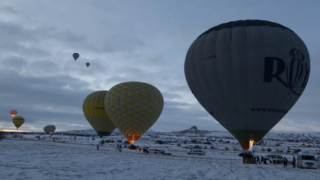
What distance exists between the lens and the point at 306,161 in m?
23.3

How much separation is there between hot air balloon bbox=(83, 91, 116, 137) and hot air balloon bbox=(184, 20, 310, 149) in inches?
1153

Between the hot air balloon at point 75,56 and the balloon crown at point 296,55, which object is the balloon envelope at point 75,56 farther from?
the balloon crown at point 296,55

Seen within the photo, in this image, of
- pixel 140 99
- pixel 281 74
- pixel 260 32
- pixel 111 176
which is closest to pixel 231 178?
pixel 111 176

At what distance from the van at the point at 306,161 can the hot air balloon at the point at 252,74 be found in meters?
3.35

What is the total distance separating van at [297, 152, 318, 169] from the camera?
915 inches

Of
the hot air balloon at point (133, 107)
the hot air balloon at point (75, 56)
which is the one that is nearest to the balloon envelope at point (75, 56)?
the hot air balloon at point (75, 56)

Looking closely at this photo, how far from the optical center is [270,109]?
80.3 feet

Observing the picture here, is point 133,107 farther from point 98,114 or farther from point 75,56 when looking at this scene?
point 75,56

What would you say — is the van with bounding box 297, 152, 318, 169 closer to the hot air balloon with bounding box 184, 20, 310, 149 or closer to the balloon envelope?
the hot air balloon with bounding box 184, 20, 310, 149

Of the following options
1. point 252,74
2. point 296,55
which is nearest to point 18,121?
point 252,74

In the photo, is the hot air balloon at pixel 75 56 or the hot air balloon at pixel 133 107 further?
the hot air balloon at pixel 75 56

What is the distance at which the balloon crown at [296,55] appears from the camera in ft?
80.4

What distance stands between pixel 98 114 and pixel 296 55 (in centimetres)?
3553

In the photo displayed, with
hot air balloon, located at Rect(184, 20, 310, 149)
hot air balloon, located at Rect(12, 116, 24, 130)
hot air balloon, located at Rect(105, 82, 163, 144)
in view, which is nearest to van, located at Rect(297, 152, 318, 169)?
hot air balloon, located at Rect(184, 20, 310, 149)
